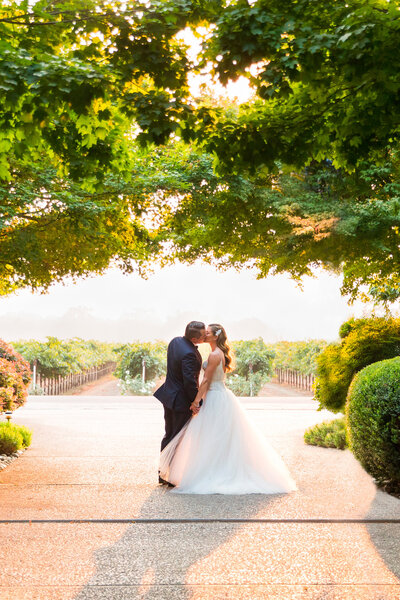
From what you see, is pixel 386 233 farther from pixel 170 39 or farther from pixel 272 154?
pixel 170 39

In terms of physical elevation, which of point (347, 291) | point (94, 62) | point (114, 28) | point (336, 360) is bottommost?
point (336, 360)

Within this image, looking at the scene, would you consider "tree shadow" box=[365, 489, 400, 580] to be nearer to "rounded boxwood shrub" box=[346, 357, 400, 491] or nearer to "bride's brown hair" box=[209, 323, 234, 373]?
"rounded boxwood shrub" box=[346, 357, 400, 491]

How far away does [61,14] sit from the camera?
5129 mm

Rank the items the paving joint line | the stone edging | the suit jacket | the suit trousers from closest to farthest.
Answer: the paving joint line, the suit jacket, the suit trousers, the stone edging

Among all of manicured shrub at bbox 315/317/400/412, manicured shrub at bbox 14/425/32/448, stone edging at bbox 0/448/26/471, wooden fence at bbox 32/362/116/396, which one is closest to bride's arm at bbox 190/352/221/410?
manicured shrub at bbox 315/317/400/412

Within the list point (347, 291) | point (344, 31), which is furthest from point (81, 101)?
point (347, 291)

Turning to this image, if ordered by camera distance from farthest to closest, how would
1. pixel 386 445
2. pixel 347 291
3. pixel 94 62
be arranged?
pixel 347 291 → pixel 386 445 → pixel 94 62

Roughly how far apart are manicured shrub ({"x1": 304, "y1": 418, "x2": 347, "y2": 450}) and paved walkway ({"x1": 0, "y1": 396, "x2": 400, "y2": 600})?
1.19 m

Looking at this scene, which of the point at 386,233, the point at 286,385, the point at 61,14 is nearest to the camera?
the point at 61,14

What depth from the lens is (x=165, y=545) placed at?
4.88 metres

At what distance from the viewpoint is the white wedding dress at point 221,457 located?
690cm

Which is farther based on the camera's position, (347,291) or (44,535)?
(347,291)

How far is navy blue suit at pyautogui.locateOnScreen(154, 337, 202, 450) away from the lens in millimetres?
7051

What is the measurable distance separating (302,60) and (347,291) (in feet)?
31.3
